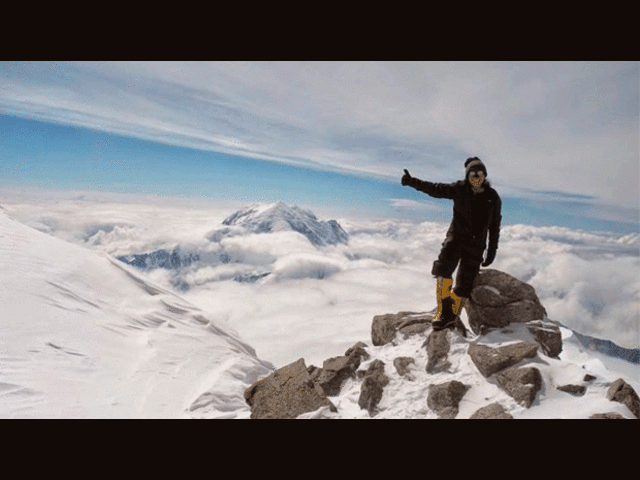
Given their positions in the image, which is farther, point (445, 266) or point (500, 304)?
point (500, 304)

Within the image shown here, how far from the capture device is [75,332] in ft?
31.6

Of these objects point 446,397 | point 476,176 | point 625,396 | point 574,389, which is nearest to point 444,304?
point 446,397

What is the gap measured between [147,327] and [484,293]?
11.7m

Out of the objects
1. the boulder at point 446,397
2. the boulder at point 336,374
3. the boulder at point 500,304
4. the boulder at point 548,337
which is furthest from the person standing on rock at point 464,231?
the boulder at point 336,374

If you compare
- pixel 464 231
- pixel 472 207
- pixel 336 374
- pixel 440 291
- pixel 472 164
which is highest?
pixel 472 164

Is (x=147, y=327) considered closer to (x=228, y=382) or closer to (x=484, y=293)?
(x=228, y=382)

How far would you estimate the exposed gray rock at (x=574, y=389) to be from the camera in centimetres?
537

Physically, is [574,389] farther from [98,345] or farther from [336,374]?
[98,345]

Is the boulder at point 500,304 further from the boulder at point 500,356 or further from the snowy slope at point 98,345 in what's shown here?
the snowy slope at point 98,345

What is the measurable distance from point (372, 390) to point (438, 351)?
1.76 metres

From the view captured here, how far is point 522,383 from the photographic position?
551cm

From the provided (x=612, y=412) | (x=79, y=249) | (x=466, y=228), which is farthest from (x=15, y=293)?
(x=612, y=412)

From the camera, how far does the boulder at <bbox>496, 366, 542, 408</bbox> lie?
5.37 meters

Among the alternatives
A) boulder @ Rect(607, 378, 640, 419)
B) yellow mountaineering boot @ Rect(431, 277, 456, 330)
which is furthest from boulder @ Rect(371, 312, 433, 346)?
boulder @ Rect(607, 378, 640, 419)
